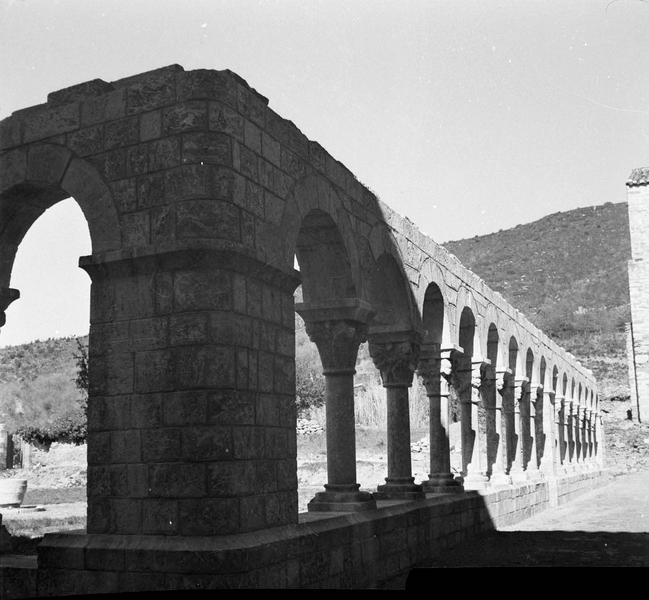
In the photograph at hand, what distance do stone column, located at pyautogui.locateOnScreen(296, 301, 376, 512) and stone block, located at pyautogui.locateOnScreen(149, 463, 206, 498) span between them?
7.37ft

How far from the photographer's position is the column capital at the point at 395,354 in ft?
27.6

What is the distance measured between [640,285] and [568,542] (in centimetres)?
2566

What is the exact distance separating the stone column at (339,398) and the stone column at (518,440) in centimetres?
782

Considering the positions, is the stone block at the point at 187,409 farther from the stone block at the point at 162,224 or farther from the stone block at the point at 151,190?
the stone block at the point at 151,190

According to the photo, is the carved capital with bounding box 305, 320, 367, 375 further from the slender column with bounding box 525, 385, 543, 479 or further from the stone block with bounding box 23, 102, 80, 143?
the slender column with bounding box 525, 385, 543, 479

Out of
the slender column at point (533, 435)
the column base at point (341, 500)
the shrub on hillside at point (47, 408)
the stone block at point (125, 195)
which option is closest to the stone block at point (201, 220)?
the stone block at point (125, 195)

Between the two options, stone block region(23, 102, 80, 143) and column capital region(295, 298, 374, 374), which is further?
column capital region(295, 298, 374, 374)

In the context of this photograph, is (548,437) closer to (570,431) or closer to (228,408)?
(570,431)

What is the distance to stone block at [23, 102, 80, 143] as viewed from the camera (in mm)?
5488

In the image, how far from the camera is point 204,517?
464 centimetres

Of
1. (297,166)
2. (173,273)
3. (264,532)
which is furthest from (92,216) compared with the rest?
(264,532)

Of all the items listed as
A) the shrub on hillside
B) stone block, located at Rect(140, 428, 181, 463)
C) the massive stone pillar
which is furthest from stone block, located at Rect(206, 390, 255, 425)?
the shrub on hillside

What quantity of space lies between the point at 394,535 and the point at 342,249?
2.54 metres

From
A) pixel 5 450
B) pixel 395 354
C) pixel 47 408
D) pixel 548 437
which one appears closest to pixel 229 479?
pixel 395 354
